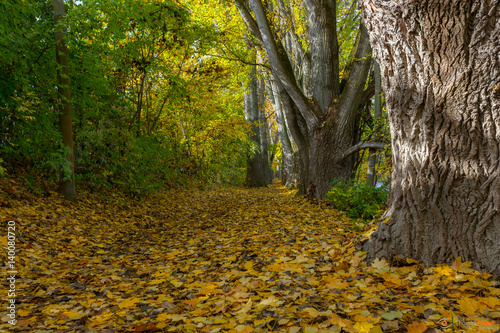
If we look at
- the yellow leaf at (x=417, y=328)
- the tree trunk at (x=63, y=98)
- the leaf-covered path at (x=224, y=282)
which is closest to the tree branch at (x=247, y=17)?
the tree trunk at (x=63, y=98)

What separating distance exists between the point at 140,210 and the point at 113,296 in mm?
5173

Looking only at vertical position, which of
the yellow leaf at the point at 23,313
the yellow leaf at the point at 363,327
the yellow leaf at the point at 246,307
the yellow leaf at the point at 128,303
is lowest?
the yellow leaf at the point at 128,303

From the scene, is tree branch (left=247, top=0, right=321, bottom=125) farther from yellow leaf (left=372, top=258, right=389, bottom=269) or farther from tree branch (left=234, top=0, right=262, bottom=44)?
yellow leaf (left=372, top=258, right=389, bottom=269)

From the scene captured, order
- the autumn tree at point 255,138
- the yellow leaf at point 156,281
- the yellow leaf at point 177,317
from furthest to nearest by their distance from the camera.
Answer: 1. the autumn tree at point 255,138
2. the yellow leaf at point 156,281
3. the yellow leaf at point 177,317

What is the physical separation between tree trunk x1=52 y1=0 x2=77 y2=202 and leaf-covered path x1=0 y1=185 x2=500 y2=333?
64 cm

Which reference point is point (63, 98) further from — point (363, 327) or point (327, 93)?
point (363, 327)

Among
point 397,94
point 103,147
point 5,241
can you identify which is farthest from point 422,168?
point 103,147

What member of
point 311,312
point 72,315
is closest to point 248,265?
point 311,312

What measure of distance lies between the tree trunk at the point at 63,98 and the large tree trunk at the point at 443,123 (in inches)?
→ 222

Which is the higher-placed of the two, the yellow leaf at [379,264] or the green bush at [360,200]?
the green bush at [360,200]

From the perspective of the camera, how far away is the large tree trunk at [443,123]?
100 inches

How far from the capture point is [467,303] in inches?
85.9

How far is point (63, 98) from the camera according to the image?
6055mm

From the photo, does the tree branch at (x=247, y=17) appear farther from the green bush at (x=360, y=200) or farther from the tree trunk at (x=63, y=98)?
the green bush at (x=360, y=200)
